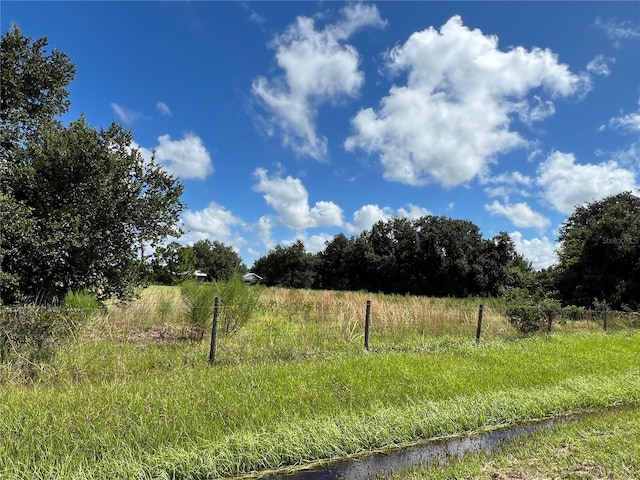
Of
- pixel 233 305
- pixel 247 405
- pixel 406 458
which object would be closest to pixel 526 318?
pixel 233 305

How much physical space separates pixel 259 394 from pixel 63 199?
7721 mm

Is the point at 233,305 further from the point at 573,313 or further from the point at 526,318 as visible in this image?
the point at 573,313

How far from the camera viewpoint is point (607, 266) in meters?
20.5

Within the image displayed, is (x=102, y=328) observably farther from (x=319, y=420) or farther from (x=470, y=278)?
(x=470, y=278)

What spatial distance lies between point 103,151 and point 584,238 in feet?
76.4

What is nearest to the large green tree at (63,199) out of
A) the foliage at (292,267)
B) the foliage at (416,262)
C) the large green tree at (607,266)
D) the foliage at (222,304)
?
the foliage at (222,304)

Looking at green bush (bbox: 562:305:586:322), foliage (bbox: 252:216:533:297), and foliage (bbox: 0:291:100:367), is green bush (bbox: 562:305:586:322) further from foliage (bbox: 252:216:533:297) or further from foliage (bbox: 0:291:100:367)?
foliage (bbox: 252:216:533:297)

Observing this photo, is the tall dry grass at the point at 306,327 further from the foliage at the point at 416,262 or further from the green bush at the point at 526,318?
the foliage at the point at 416,262

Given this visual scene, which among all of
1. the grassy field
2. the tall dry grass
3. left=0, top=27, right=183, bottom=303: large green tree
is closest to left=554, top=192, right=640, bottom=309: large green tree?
the tall dry grass

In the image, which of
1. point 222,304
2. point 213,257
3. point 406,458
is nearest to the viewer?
point 406,458

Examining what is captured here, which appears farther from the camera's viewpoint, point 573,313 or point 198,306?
point 573,313

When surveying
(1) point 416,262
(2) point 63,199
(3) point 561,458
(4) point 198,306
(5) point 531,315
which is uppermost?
(1) point 416,262

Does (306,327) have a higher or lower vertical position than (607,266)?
lower

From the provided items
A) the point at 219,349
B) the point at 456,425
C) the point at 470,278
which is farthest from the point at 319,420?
the point at 470,278
